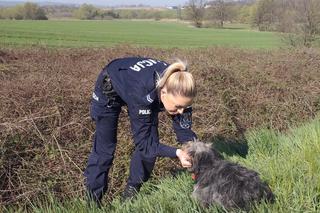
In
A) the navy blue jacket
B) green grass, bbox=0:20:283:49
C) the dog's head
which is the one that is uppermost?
the navy blue jacket

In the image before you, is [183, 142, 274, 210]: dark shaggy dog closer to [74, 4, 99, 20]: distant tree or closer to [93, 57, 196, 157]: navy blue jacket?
[93, 57, 196, 157]: navy blue jacket

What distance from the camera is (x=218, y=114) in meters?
8.26

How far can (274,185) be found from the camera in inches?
178

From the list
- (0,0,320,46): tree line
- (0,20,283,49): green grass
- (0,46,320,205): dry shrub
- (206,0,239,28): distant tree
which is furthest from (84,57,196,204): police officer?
(206,0,239,28): distant tree

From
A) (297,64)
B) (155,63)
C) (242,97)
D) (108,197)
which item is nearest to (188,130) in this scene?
(155,63)

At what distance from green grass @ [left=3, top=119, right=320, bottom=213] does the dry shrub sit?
0.85 meters

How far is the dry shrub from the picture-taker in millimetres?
5785

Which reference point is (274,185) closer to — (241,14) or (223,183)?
(223,183)

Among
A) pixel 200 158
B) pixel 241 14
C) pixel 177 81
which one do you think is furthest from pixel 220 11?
A: pixel 200 158

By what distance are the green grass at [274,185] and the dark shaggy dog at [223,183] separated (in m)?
0.13

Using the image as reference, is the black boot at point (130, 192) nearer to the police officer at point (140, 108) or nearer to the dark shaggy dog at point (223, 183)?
the police officer at point (140, 108)

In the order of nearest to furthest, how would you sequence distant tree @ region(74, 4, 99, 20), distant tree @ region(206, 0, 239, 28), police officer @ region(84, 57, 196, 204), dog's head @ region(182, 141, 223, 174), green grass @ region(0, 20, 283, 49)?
dog's head @ region(182, 141, 223, 174) → police officer @ region(84, 57, 196, 204) → green grass @ region(0, 20, 283, 49) → distant tree @ region(206, 0, 239, 28) → distant tree @ region(74, 4, 99, 20)

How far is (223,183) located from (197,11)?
281ft

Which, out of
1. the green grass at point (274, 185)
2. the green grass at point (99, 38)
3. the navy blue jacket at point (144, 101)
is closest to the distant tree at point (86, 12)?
the green grass at point (99, 38)
